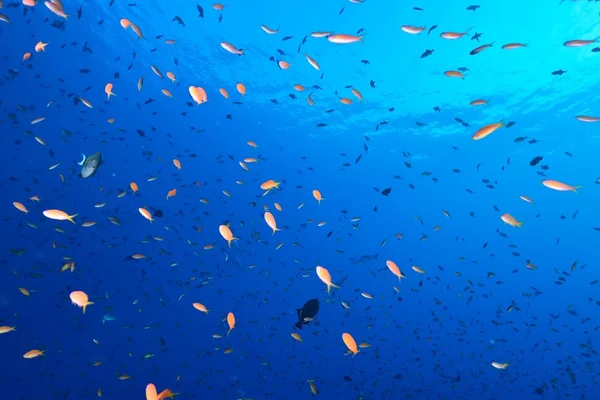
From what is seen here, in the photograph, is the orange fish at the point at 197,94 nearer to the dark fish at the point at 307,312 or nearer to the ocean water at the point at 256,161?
the ocean water at the point at 256,161

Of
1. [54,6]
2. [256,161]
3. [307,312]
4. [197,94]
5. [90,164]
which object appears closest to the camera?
[90,164]

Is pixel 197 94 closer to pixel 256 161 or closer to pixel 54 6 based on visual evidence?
pixel 256 161

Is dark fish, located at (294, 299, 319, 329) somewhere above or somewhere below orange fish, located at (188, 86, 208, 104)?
below

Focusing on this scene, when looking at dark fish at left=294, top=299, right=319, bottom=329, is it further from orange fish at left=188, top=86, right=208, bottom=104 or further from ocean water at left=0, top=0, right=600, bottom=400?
ocean water at left=0, top=0, right=600, bottom=400

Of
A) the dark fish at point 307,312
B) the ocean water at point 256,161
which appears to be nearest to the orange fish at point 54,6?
the ocean water at point 256,161

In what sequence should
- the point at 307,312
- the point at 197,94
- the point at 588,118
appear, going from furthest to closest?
the point at 197,94 → the point at 588,118 → the point at 307,312

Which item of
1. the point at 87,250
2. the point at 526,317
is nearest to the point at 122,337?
the point at 87,250

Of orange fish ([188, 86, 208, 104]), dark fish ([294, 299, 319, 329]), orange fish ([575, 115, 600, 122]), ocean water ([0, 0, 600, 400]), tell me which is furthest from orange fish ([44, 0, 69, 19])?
orange fish ([575, 115, 600, 122])

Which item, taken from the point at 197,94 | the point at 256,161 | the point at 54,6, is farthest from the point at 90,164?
the point at 256,161

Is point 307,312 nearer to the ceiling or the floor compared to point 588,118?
nearer to the floor

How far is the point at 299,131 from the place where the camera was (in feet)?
96.2

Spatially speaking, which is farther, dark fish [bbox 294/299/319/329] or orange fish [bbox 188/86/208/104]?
orange fish [bbox 188/86/208/104]

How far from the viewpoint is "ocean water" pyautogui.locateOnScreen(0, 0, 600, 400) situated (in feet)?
57.7

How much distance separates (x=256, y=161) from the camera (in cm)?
1080
